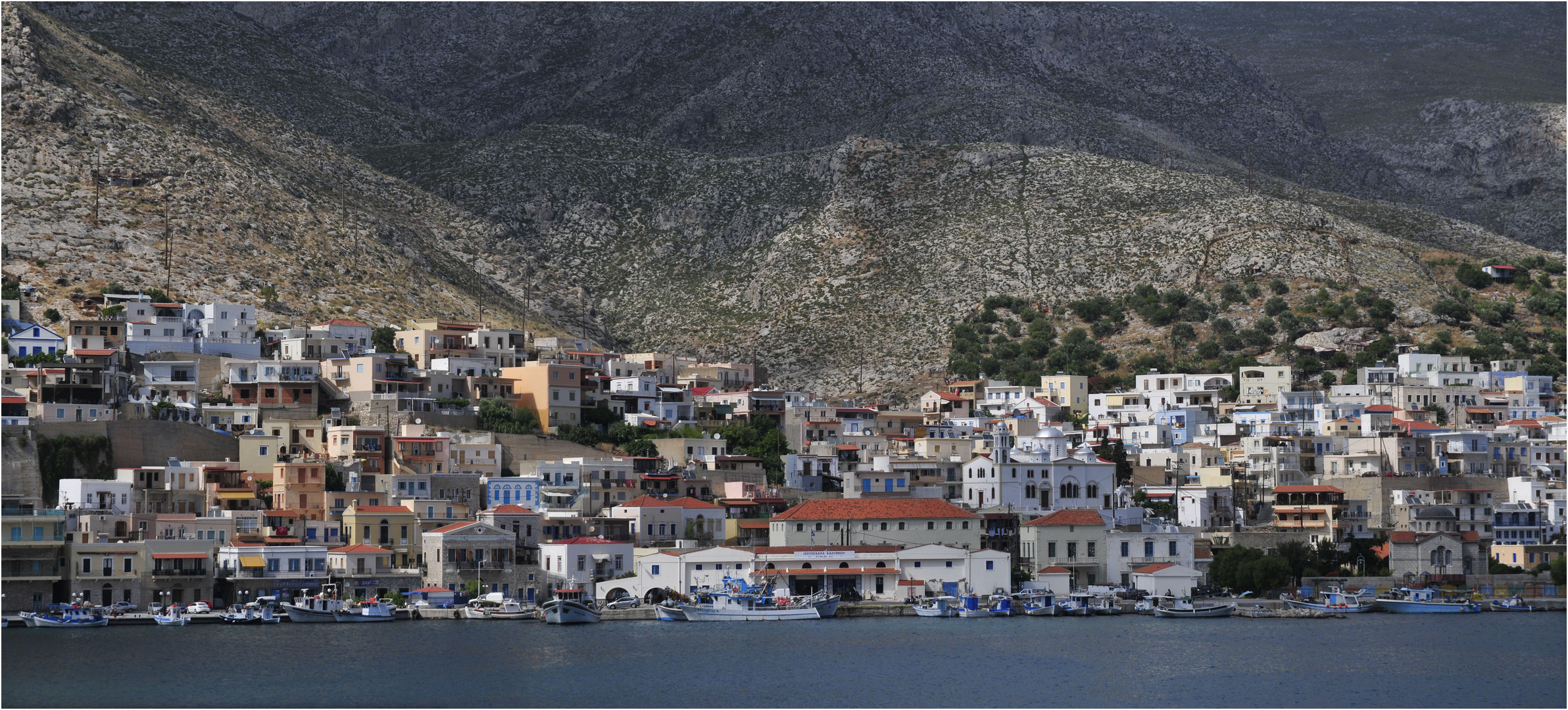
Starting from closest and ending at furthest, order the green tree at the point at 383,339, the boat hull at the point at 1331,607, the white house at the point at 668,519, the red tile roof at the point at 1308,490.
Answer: the boat hull at the point at 1331,607
the white house at the point at 668,519
the red tile roof at the point at 1308,490
the green tree at the point at 383,339

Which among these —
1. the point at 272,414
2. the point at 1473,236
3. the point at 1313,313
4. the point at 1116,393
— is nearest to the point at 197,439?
the point at 272,414

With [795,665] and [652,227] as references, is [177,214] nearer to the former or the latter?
[652,227]

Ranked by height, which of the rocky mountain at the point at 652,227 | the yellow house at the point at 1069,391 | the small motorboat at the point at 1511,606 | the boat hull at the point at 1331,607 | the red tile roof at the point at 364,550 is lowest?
the small motorboat at the point at 1511,606

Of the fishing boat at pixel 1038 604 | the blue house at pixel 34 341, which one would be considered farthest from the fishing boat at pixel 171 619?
the fishing boat at pixel 1038 604

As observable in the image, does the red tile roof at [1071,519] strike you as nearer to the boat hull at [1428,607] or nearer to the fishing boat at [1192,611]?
the fishing boat at [1192,611]

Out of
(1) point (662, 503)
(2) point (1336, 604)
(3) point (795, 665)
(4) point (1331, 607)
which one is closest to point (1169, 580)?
(4) point (1331, 607)

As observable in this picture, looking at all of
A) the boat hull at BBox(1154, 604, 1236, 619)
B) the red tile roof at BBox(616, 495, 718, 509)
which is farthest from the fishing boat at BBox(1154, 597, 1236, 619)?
the red tile roof at BBox(616, 495, 718, 509)

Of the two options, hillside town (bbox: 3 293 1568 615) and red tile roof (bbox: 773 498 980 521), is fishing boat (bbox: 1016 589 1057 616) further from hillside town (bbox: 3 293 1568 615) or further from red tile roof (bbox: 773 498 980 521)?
red tile roof (bbox: 773 498 980 521)
